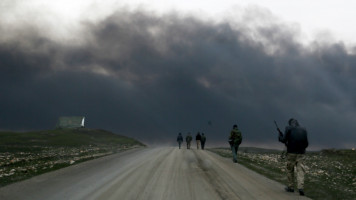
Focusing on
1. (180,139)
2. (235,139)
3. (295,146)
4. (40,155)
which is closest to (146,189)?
(295,146)

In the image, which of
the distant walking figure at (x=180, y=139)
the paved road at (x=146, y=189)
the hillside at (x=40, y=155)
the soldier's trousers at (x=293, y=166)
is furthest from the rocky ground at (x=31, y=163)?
the distant walking figure at (x=180, y=139)

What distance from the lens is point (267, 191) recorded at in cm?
1200

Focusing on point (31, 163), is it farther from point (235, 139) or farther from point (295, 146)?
point (295, 146)

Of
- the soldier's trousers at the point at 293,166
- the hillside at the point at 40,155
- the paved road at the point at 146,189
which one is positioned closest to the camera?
the paved road at the point at 146,189

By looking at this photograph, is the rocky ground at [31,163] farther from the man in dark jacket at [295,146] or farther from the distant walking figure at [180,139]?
the distant walking figure at [180,139]

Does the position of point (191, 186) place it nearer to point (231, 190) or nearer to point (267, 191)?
point (231, 190)

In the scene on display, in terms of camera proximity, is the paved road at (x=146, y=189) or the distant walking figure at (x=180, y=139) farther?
the distant walking figure at (x=180, y=139)

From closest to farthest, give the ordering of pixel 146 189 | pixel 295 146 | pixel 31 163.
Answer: pixel 146 189, pixel 295 146, pixel 31 163

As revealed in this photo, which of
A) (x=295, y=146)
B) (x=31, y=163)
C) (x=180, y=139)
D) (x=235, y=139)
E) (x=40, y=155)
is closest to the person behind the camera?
(x=295, y=146)

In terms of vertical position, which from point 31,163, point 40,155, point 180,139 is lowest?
point 31,163

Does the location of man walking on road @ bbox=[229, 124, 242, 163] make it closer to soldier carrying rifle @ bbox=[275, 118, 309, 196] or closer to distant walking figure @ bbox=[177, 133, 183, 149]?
soldier carrying rifle @ bbox=[275, 118, 309, 196]

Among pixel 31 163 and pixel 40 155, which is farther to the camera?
pixel 40 155

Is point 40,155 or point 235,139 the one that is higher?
point 235,139

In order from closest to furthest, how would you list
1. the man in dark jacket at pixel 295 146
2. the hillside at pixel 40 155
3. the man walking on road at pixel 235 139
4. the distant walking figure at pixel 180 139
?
the man in dark jacket at pixel 295 146 → the hillside at pixel 40 155 → the man walking on road at pixel 235 139 → the distant walking figure at pixel 180 139
